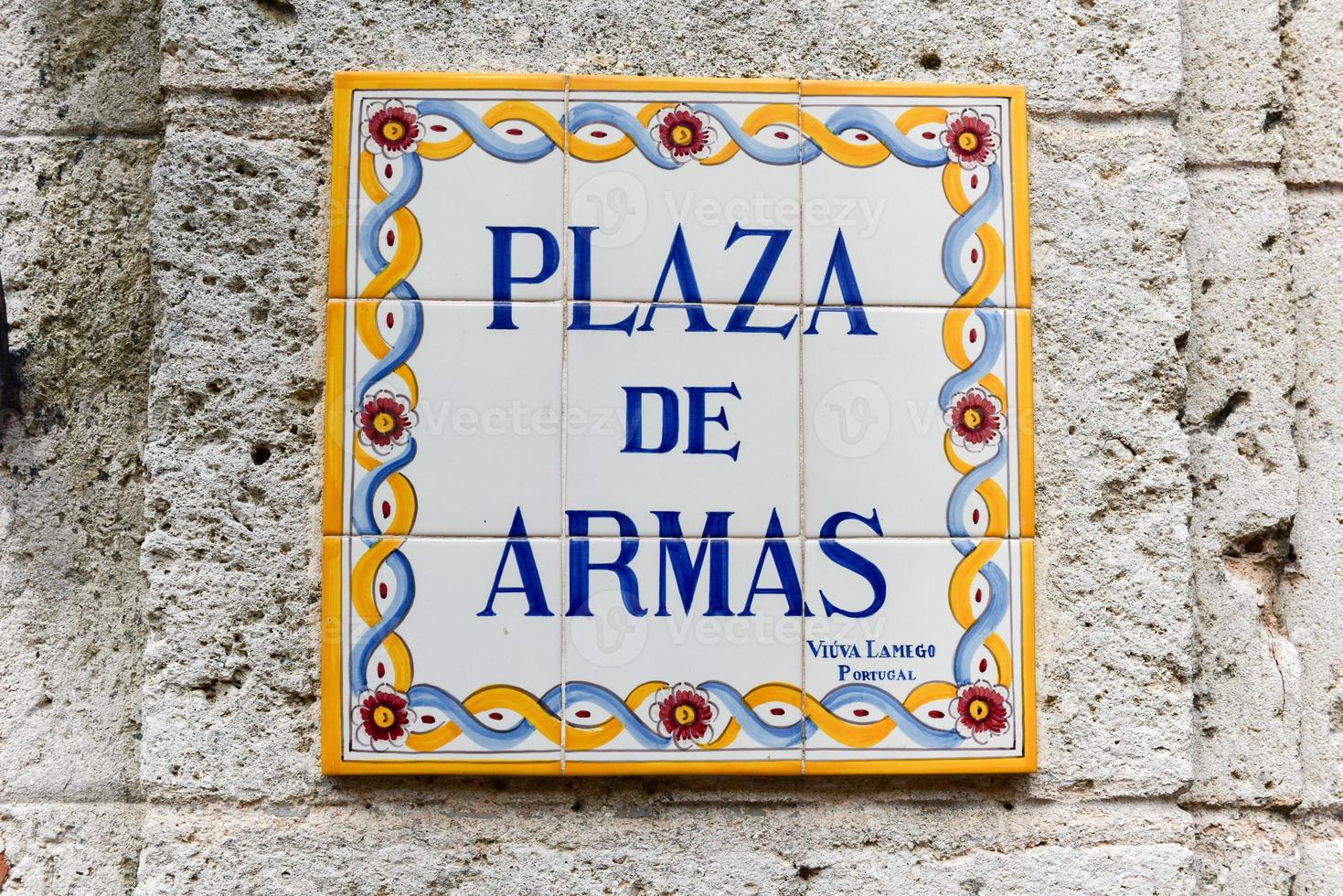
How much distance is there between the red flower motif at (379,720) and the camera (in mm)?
1232

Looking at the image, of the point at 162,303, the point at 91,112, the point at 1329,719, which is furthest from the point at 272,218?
the point at 1329,719

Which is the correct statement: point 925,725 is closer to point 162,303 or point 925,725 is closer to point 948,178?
point 948,178

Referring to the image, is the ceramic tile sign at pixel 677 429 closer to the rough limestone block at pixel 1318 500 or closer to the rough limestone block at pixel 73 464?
the rough limestone block at pixel 73 464

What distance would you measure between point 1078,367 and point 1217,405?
0.77ft

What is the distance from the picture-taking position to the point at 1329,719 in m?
1.37

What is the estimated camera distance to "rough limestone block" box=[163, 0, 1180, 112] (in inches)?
51.0

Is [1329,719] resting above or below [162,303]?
below

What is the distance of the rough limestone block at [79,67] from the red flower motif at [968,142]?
3.75 ft

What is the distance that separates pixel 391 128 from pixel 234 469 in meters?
0.51

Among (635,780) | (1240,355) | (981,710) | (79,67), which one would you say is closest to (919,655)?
(981,710)

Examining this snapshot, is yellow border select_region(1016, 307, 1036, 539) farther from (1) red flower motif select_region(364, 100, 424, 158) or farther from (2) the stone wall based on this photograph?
(1) red flower motif select_region(364, 100, 424, 158)
